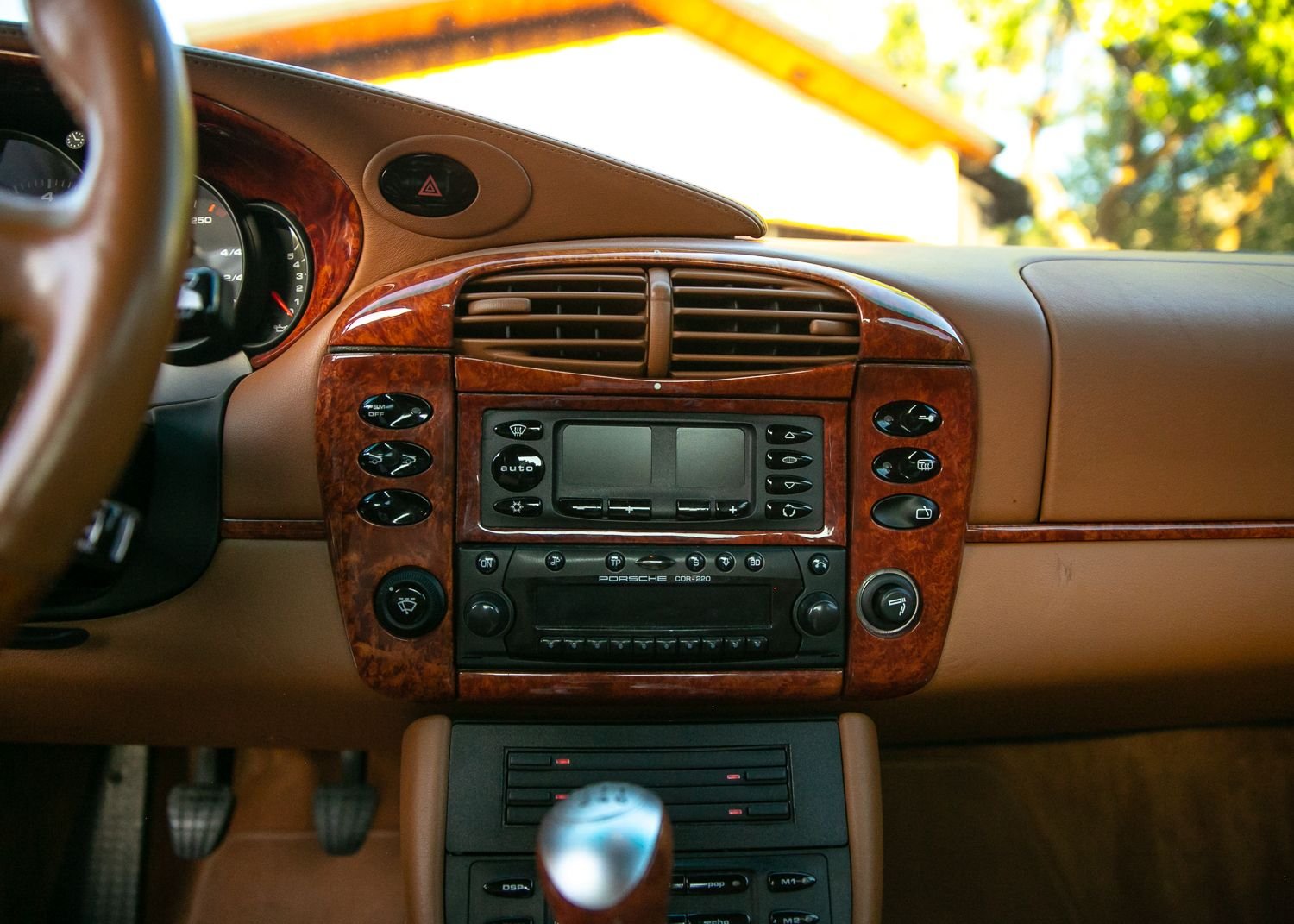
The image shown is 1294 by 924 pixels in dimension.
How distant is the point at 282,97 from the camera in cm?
156

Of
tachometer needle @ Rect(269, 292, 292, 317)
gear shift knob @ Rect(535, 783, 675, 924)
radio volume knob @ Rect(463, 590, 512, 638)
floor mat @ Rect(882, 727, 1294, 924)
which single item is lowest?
floor mat @ Rect(882, 727, 1294, 924)

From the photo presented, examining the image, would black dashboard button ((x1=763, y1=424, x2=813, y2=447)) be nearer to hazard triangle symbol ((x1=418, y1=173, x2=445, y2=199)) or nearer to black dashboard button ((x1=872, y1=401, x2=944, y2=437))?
black dashboard button ((x1=872, y1=401, x2=944, y2=437))

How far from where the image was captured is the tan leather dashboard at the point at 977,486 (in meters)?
1.64

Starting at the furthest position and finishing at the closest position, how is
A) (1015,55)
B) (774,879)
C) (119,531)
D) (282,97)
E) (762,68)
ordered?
(1015,55) < (762,68) < (774,879) < (282,97) < (119,531)

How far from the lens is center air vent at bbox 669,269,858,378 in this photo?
1602mm

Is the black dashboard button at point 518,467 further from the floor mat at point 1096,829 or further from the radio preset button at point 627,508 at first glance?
the floor mat at point 1096,829

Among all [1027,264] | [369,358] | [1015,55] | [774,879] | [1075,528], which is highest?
[1015,55]

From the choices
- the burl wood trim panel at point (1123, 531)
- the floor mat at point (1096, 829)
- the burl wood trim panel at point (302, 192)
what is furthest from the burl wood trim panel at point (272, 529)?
the floor mat at point (1096, 829)

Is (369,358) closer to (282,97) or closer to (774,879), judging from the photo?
(282,97)

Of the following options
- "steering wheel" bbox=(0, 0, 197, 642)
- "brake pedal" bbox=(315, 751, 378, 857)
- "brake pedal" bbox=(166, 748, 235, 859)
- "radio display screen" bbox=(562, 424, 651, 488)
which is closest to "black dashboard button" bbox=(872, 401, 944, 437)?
"radio display screen" bbox=(562, 424, 651, 488)

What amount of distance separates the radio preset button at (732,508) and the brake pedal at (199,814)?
47.7 inches

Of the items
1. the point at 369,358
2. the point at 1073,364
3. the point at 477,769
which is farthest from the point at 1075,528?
the point at 369,358

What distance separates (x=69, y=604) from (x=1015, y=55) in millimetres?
5098

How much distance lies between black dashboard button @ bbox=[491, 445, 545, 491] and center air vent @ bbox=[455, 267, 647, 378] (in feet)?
0.44
